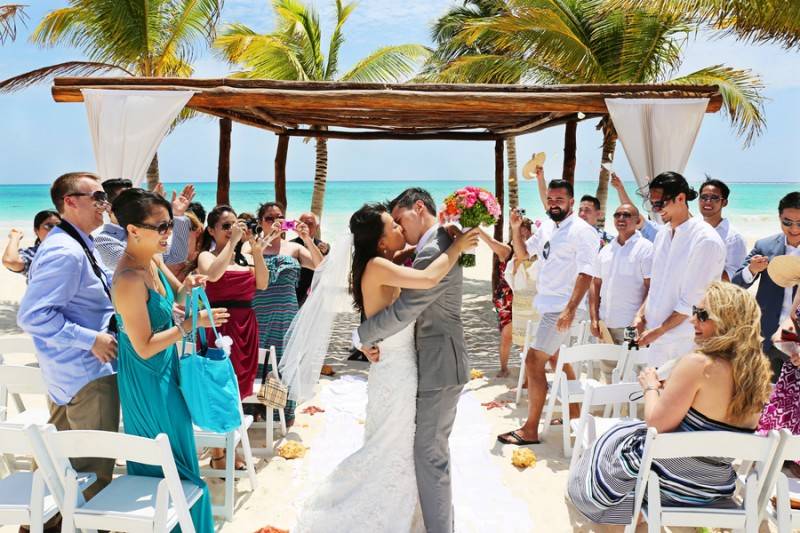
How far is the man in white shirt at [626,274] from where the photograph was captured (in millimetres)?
5777

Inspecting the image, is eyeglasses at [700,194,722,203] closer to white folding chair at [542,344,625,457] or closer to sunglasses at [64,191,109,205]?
white folding chair at [542,344,625,457]

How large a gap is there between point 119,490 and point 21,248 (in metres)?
3.81

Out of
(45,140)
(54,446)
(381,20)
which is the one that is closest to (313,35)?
(54,446)

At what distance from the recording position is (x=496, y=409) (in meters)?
6.26

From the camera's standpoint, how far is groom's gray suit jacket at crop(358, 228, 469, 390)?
329 centimetres

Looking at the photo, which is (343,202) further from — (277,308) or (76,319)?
(76,319)

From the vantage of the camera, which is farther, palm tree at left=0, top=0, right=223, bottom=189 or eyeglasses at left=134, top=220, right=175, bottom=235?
palm tree at left=0, top=0, right=223, bottom=189

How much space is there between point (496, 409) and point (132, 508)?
13.7 ft

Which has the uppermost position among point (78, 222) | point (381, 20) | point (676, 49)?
point (381, 20)

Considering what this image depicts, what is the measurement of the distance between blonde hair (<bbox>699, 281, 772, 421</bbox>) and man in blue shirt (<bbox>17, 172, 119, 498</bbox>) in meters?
3.09

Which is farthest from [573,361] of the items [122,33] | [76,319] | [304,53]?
[304,53]

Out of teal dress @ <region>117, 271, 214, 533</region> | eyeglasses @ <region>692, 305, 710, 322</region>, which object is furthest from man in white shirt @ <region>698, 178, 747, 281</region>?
teal dress @ <region>117, 271, 214, 533</region>

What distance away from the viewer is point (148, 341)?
284cm

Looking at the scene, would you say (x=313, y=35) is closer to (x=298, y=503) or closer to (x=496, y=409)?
(x=496, y=409)
